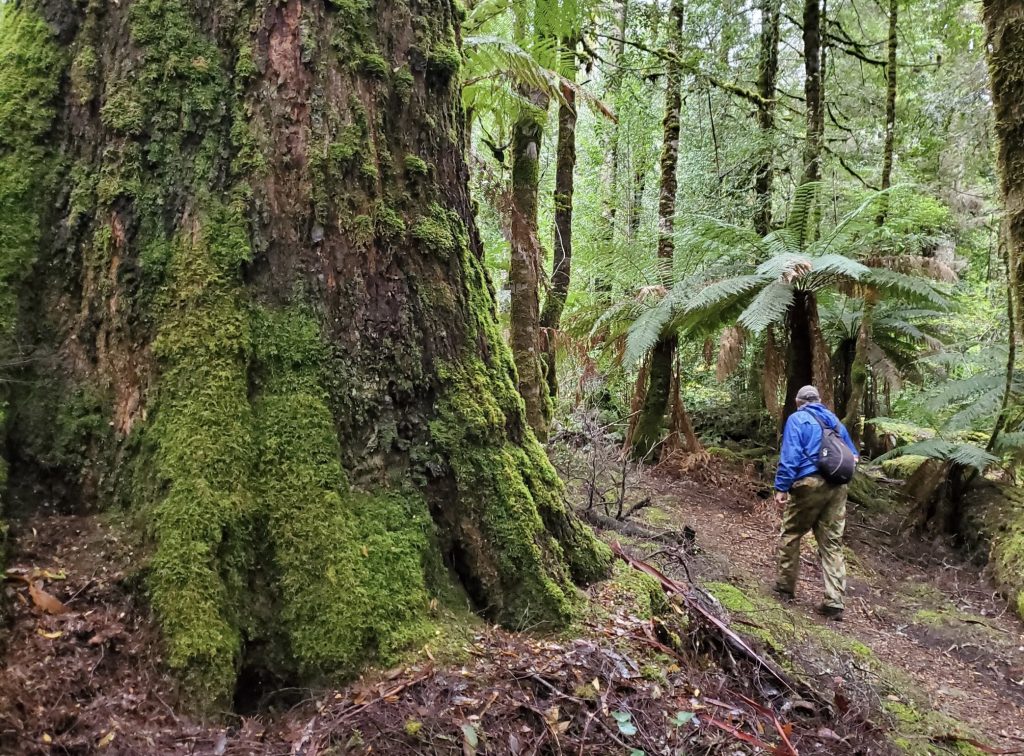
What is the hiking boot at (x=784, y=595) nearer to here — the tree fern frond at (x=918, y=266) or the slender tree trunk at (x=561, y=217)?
the slender tree trunk at (x=561, y=217)

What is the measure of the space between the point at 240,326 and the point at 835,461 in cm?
494

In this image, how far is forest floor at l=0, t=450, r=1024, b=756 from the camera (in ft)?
5.71

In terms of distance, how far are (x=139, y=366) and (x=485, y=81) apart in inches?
143

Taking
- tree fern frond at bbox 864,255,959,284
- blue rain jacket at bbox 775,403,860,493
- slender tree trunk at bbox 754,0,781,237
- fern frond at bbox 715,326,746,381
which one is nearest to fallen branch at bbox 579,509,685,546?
blue rain jacket at bbox 775,403,860,493

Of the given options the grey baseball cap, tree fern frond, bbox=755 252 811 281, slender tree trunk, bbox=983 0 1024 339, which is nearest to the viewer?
slender tree trunk, bbox=983 0 1024 339

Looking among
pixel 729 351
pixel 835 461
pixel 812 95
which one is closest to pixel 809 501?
pixel 835 461

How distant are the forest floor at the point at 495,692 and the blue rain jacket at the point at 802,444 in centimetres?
181

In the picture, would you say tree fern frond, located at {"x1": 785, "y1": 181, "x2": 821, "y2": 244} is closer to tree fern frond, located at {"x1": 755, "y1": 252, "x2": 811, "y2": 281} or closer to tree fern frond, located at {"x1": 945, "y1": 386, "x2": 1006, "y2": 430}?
tree fern frond, located at {"x1": 755, "y1": 252, "x2": 811, "y2": 281}

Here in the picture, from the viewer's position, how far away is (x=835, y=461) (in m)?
5.34

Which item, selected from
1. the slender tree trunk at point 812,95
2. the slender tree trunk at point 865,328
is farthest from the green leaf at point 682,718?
the slender tree trunk at point 812,95

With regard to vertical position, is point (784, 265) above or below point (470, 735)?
above

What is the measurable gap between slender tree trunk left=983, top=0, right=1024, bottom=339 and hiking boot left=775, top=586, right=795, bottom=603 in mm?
3681

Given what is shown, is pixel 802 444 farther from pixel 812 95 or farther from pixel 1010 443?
pixel 812 95

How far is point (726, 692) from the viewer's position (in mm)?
2512
